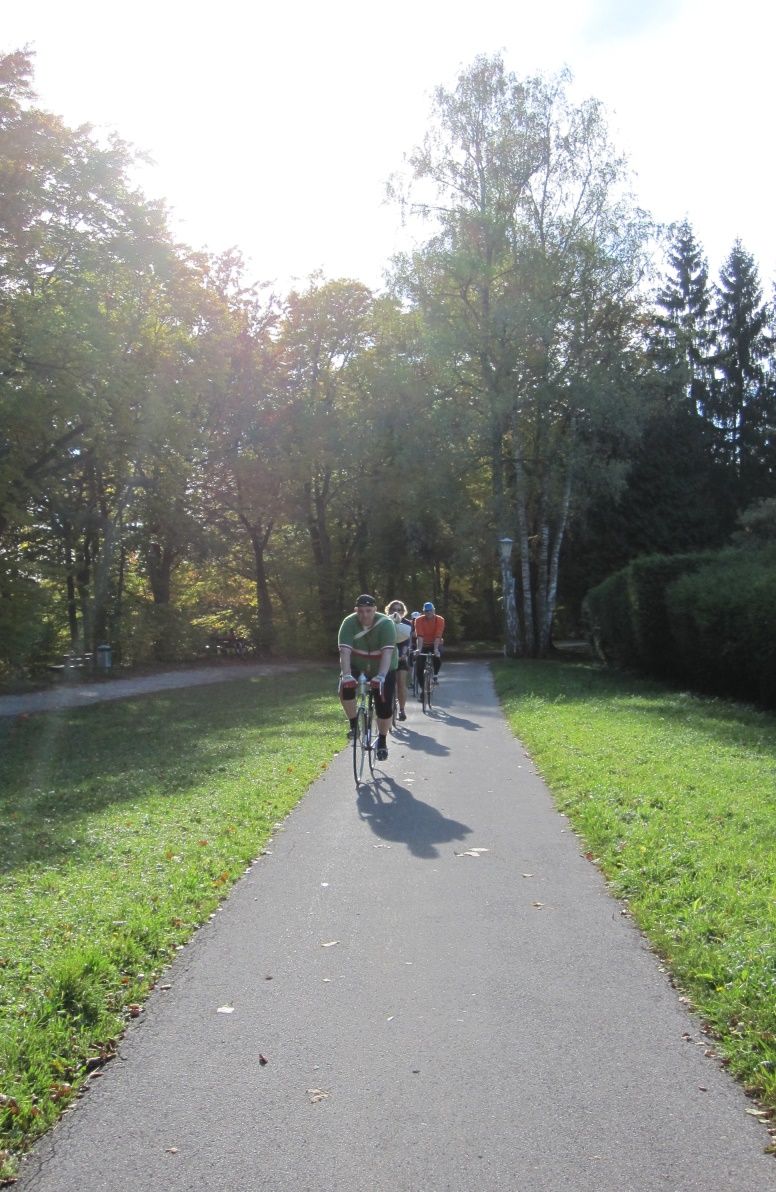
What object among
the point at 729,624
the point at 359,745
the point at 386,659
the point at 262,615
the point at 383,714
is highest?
the point at 262,615

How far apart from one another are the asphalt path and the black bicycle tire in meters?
3.72

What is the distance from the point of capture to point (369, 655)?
11367 millimetres

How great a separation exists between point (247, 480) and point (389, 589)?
536 inches

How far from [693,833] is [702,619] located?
45.0 feet

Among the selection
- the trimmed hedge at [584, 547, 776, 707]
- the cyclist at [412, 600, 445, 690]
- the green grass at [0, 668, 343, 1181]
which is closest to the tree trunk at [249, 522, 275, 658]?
the trimmed hedge at [584, 547, 776, 707]

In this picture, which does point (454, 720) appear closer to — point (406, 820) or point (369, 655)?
point (369, 655)

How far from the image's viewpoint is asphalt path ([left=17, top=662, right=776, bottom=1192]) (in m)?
3.36

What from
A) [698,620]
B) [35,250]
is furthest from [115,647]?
[698,620]

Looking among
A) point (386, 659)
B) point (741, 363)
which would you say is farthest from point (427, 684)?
point (741, 363)

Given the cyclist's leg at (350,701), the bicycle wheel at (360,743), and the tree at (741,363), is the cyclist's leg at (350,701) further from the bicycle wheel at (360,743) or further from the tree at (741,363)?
the tree at (741,363)

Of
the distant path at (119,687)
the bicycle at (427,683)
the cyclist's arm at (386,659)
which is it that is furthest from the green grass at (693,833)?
the distant path at (119,687)

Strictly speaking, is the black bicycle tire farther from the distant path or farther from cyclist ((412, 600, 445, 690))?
the distant path

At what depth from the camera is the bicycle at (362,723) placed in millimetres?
11000

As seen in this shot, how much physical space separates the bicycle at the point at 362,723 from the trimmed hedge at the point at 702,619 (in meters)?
9.50
